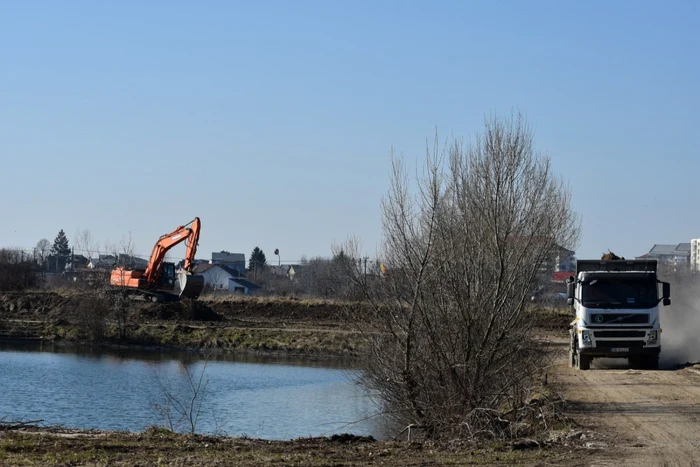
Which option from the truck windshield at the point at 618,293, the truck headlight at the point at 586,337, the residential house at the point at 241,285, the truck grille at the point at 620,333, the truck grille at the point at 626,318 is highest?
the residential house at the point at 241,285

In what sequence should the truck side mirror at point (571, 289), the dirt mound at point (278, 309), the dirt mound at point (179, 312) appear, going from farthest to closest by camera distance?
the dirt mound at point (278, 309), the dirt mound at point (179, 312), the truck side mirror at point (571, 289)

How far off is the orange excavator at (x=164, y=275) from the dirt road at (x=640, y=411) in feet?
112

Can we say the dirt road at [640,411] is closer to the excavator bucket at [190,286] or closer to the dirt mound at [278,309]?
the dirt mound at [278,309]

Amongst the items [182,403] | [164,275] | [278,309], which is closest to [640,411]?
[182,403]

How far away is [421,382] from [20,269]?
65675mm

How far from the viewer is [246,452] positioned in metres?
14.2

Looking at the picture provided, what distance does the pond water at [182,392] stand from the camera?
901 inches

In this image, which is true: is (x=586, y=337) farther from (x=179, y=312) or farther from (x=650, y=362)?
(x=179, y=312)

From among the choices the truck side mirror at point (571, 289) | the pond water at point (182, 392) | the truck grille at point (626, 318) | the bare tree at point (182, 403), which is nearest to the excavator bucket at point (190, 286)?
the pond water at point (182, 392)

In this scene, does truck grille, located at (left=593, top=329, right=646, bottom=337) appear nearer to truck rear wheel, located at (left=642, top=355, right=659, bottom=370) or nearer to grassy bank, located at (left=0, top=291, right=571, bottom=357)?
truck rear wheel, located at (left=642, top=355, right=659, bottom=370)

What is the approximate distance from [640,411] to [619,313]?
883 cm

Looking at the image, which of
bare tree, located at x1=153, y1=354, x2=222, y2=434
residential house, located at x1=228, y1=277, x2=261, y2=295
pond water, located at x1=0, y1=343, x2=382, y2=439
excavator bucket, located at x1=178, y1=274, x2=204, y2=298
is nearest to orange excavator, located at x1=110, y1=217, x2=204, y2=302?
excavator bucket, located at x1=178, y1=274, x2=204, y2=298

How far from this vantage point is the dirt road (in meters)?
13.3

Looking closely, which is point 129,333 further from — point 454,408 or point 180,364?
point 454,408
